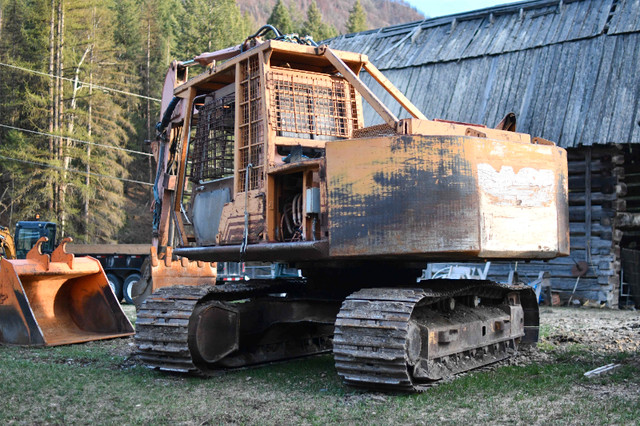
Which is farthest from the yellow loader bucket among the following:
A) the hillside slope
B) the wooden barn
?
the hillside slope

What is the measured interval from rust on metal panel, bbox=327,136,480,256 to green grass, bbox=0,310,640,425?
1261 mm

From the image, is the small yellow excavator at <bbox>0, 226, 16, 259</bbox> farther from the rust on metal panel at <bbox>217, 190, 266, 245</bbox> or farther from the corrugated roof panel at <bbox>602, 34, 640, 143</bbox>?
the corrugated roof panel at <bbox>602, 34, 640, 143</bbox>

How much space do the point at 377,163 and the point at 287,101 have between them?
4.88 feet

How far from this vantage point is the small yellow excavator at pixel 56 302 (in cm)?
895

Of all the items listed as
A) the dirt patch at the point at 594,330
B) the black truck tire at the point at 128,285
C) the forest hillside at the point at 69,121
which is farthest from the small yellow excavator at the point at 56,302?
the forest hillside at the point at 69,121

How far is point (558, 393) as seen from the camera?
619cm

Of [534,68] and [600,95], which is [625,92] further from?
[534,68]

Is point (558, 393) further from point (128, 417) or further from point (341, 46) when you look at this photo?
point (341, 46)

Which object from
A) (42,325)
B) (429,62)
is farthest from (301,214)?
(429,62)

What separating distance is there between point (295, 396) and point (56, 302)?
5.04 m

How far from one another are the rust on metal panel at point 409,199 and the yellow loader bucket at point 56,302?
185 inches

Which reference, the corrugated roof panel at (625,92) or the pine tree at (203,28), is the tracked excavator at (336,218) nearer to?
the corrugated roof panel at (625,92)

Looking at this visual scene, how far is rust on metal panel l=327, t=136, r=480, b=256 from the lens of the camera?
19.9 ft

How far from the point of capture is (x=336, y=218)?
248 inches
